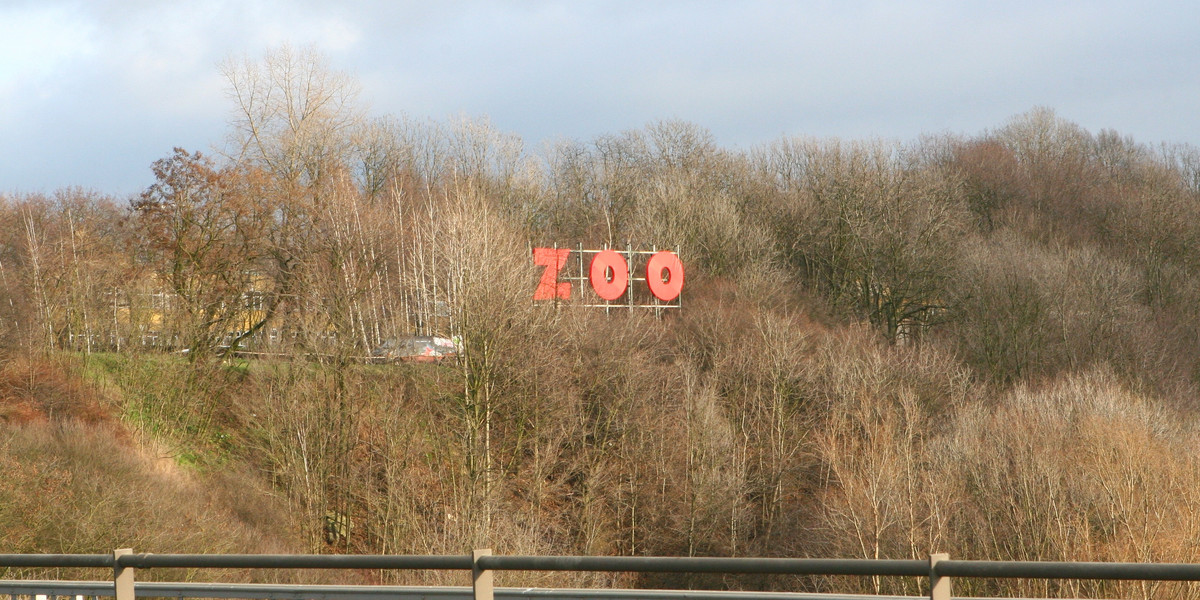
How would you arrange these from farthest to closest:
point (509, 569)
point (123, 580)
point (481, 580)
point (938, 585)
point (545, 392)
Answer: point (545, 392)
point (123, 580)
point (481, 580)
point (509, 569)
point (938, 585)

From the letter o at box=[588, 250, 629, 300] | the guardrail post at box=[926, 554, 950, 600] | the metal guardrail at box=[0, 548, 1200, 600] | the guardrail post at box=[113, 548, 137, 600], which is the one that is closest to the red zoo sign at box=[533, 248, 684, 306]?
the letter o at box=[588, 250, 629, 300]

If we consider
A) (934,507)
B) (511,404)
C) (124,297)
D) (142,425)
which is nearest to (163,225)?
(124,297)

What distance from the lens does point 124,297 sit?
1361 inches

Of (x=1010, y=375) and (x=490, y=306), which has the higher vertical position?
(x=490, y=306)

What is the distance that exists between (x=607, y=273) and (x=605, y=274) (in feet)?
1.97

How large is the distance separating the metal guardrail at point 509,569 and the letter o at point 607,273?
113ft

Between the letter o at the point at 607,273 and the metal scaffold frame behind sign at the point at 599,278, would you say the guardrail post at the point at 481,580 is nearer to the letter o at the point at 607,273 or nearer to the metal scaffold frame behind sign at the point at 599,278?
the metal scaffold frame behind sign at the point at 599,278

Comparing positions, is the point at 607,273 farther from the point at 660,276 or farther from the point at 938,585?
the point at 938,585

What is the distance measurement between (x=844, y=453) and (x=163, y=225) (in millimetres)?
24635

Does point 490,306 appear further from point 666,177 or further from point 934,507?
point 666,177

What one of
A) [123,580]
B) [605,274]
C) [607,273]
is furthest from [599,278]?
[123,580]

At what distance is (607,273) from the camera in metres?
41.3

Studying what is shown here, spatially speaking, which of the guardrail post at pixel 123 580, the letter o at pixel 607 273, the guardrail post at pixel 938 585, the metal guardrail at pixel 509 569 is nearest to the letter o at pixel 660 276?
the letter o at pixel 607 273

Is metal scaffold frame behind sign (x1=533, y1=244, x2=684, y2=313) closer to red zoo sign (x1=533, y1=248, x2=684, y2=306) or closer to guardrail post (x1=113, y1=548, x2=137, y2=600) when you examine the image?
red zoo sign (x1=533, y1=248, x2=684, y2=306)
